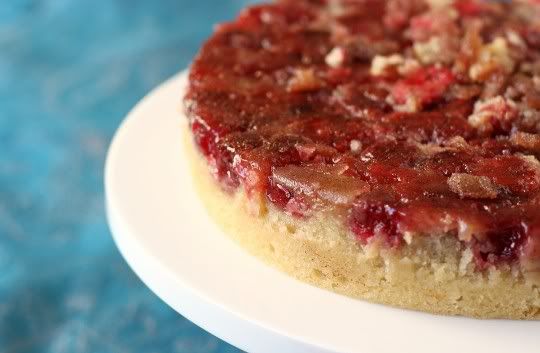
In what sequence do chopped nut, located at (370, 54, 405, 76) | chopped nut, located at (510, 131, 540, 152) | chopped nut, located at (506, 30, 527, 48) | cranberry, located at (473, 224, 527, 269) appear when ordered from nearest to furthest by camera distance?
cranberry, located at (473, 224, 527, 269) → chopped nut, located at (510, 131, 540, 152) → chopped nut, located at (370, 54, 405, 76) → chopped nut, located at (506, 30, 527, 48)

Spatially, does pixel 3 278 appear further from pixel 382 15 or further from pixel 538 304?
pixel 538 304

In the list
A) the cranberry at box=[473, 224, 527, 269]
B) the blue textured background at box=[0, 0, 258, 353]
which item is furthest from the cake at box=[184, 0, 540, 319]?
the blue textured background at box=[0, 0, 258, 353]

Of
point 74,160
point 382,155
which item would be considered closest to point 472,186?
point 382,155

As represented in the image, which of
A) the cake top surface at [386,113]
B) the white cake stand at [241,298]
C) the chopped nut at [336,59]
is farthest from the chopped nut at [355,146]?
the chopped nut at [336,59]

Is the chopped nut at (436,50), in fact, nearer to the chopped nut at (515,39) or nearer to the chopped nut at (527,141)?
the chopped nut at (515,39)

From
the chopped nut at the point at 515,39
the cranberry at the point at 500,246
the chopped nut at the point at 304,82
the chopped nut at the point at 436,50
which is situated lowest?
the cranberry at the point at 500,246

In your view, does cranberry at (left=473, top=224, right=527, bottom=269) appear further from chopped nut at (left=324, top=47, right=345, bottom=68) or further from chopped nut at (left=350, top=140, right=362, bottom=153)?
chopped nut at (left=324, top=47, right=345, bottom=68)

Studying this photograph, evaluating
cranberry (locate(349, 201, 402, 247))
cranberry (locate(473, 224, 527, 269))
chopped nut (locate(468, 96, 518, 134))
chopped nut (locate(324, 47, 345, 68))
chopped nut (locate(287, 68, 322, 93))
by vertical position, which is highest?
chopped nut (locate(324, 47, 345, 68))
